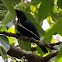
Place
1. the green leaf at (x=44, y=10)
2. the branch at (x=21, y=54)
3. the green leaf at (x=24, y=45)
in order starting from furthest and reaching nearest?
the green leaf at (x=24, y=45) → the branch at (x=21, y=54) → the green leaf at (x=44, y=10)

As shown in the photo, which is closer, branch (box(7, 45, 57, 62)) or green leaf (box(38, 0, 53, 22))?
green leaf (box(38, 0, 53, 22))

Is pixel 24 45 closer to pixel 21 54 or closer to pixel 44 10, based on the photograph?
pixel 21 54

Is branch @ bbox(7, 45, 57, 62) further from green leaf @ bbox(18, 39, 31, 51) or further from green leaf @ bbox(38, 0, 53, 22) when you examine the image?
green leaf @ bbox(38, 0, 53, 22)

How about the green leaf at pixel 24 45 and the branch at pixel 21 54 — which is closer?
the branch at pixel 21 54

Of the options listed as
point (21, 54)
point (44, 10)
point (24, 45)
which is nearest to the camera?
point (44, 10)

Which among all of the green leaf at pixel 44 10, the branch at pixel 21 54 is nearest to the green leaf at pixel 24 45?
the branch at pixel 21 54

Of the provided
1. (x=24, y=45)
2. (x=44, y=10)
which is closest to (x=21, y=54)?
(x=24, y=45)

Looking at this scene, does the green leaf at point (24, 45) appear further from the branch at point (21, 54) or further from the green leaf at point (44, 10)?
the green leaf at point (44, 10)

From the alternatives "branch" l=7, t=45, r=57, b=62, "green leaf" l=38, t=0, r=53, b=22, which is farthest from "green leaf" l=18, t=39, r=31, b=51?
"green leaf" l=38, t=0, r=53, b=22

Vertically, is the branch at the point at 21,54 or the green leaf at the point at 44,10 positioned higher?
the green leaf at the point at 44,10

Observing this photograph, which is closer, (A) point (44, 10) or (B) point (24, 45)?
(A) point (44, 10)

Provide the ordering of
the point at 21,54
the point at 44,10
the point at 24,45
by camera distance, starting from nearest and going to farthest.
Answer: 1. the point at 44,10
2. the point at 21,54
3. the point at 24,45

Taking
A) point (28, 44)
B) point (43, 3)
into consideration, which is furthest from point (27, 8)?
point (43, 3)

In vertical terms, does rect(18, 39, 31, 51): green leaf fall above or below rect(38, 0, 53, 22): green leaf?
below
